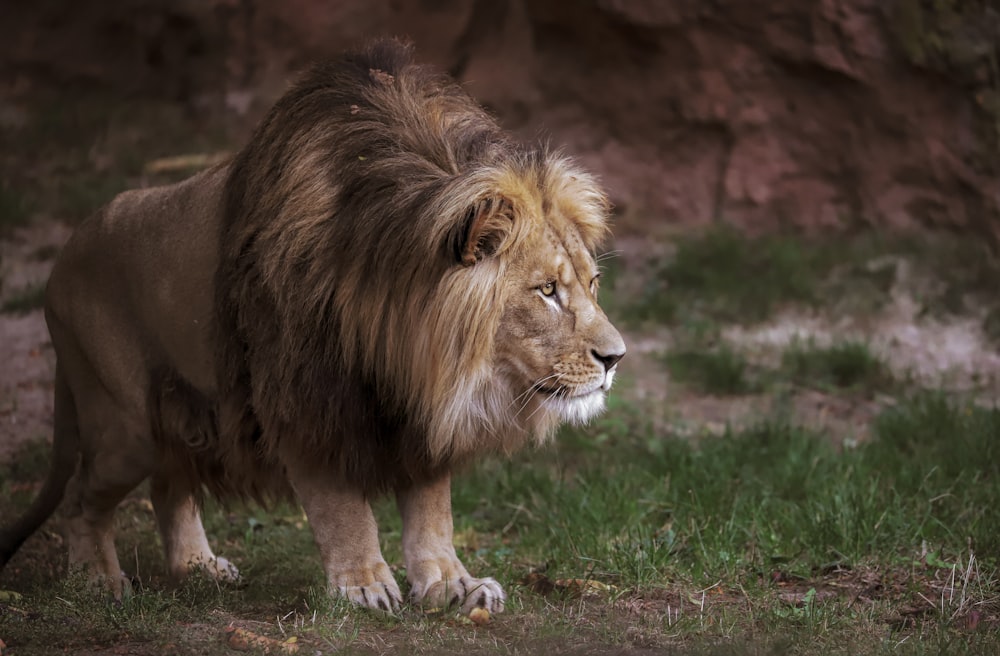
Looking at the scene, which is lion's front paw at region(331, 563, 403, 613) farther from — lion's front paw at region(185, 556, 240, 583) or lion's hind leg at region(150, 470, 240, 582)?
lion's hind leg at region(150, 470, 240, 582)

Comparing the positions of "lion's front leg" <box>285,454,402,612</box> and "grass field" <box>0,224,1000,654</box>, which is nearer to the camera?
"grass field" <box>0,224,1000,654</box>

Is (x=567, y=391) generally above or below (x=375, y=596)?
above

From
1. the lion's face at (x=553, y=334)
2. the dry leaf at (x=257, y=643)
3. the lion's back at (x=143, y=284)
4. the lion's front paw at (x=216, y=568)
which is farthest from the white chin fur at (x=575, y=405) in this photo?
the lion's front paw at (x=216, y=568)

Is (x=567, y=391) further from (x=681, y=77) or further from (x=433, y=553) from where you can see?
(x=681, y=77)

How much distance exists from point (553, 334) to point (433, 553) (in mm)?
877

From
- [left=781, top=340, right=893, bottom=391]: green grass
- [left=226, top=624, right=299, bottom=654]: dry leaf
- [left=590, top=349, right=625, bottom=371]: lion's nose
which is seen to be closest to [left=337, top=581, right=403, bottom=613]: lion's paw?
[left=226, top=624, right=299, bottom=654]: dry leaf

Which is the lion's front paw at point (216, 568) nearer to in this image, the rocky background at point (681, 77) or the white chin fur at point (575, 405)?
the white chin fur at point (575, 405)

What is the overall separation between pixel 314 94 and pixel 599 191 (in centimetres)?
95

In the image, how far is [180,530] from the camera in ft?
16.4

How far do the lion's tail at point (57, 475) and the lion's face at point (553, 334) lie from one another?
1.95m

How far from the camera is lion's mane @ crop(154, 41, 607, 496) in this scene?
384 centimetres

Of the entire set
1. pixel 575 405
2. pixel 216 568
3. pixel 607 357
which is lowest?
pixel 216 568

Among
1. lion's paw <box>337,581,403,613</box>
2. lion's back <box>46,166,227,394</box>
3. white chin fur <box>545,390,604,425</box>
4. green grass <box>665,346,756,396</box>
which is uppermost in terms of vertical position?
lion's back <box>46,166,227,394</box>

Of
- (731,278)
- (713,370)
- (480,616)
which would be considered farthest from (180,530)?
(731,278)
